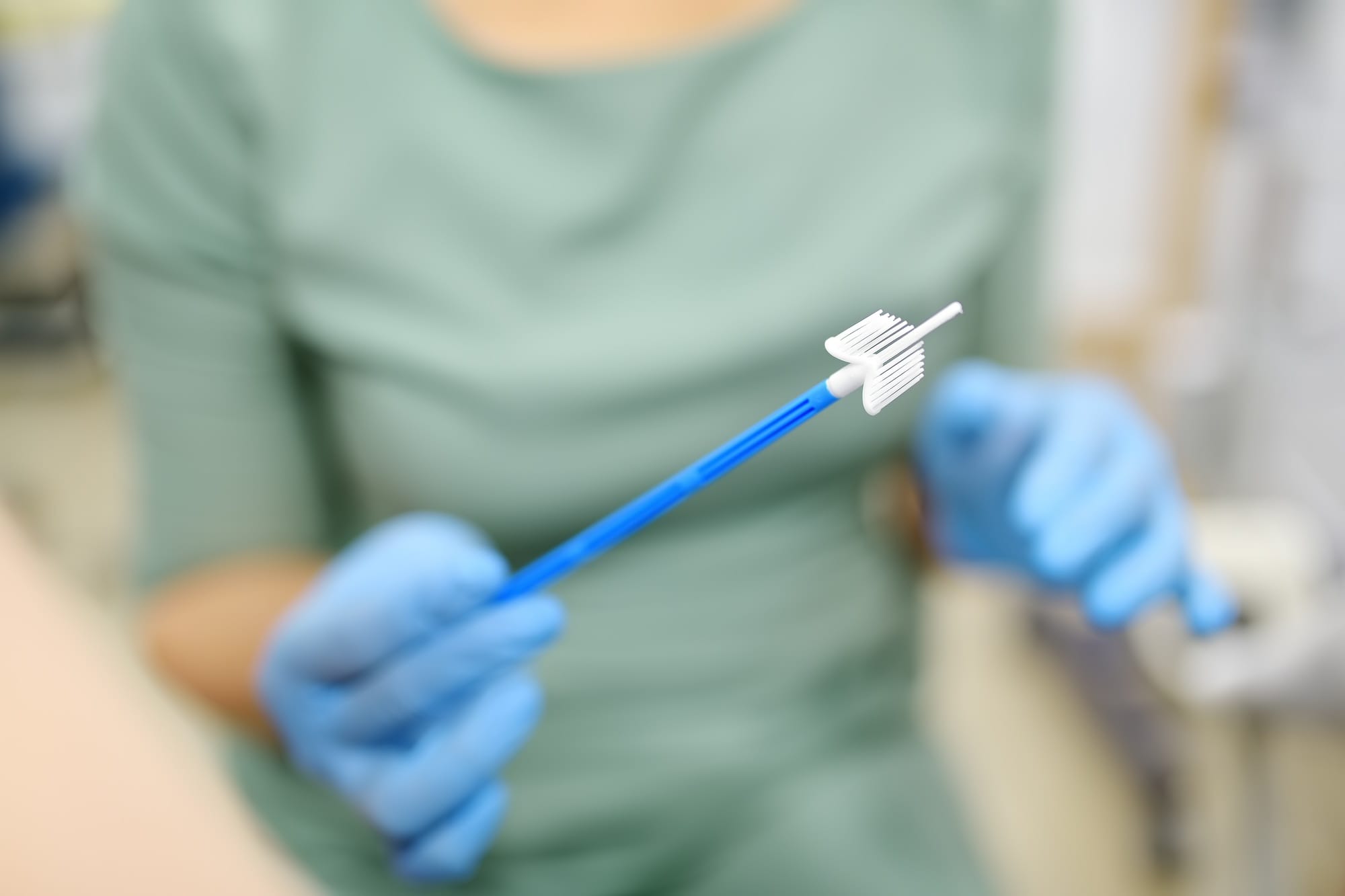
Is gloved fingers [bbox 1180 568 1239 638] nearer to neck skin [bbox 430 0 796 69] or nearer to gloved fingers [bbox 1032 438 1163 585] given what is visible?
gloved fingers [bbox 1032 438 1163 585]

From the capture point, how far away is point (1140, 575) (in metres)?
0.39

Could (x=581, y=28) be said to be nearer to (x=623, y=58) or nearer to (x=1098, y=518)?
(x=623, y=58)

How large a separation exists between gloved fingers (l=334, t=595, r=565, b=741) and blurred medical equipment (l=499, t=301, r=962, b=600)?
9 centimetres

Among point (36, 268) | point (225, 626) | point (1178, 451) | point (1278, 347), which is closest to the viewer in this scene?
point (225, 626)

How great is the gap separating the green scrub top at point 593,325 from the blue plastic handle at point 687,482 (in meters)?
0.18

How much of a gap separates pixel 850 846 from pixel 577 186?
282mm

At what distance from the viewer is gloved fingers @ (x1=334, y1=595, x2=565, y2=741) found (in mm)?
342

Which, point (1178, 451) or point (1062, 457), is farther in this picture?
point (1178, 451)

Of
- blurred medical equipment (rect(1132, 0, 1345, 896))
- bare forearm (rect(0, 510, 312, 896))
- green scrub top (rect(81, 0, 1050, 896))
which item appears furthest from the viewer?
blurred medical equipment (rect(1132, 0, 1345, 896))

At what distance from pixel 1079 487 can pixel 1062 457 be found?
1 cm

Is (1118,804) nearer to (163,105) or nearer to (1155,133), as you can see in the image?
(1155,133)

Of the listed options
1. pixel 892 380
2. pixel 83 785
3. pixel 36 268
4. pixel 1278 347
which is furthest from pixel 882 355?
pixel 36 268

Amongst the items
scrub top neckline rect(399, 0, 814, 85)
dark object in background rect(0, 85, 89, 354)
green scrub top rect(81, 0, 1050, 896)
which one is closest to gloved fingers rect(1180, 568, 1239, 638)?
green scrub top rect(81, 0, 1050, 896)

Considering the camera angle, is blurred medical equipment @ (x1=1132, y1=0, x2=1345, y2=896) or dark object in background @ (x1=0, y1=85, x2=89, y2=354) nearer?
blurred medical equipment @ (x1=1132, y1=0, x2=1345, y2=896)
